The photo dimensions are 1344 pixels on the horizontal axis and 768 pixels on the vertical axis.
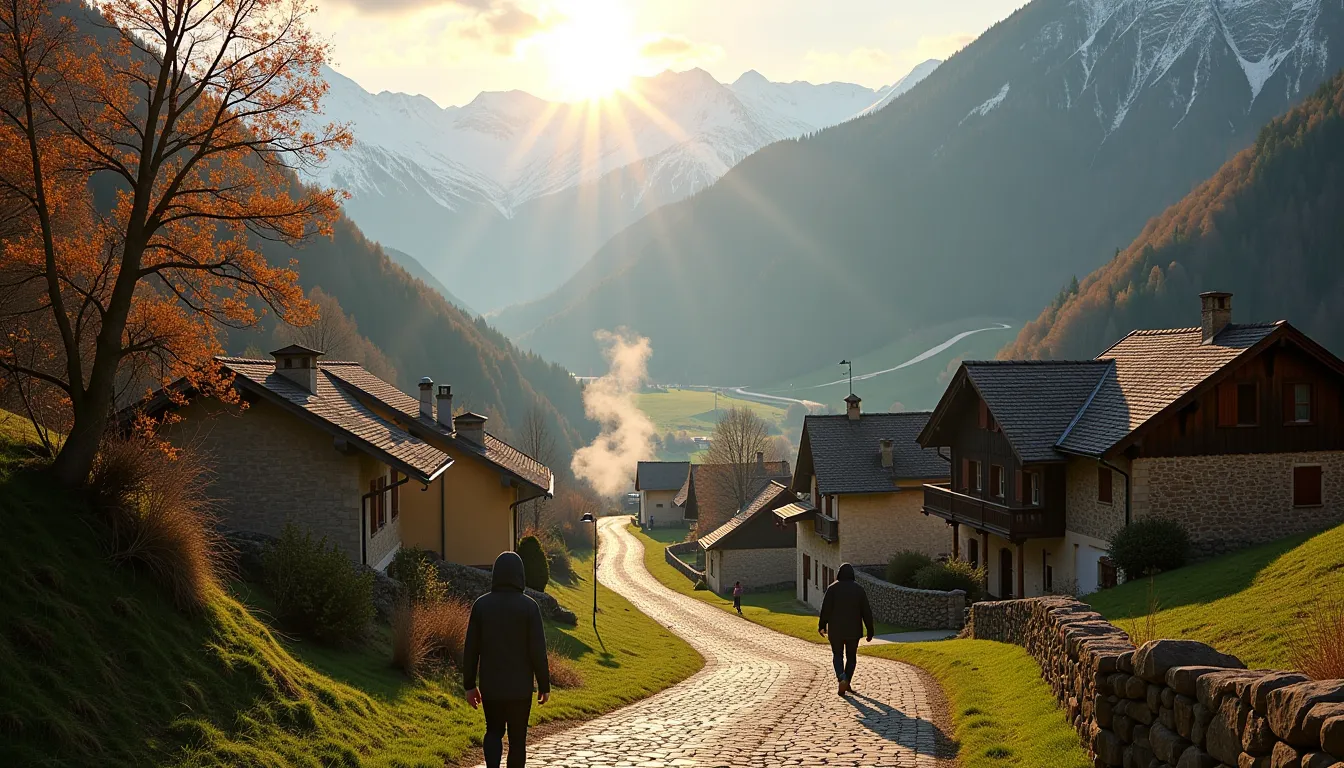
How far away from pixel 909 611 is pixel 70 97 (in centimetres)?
3061

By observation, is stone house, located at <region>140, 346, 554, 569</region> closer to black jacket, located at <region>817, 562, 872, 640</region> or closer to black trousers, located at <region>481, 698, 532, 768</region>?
black jacket, located at <region>817, 562, 872, 640</region>

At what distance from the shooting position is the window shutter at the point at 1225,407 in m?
29.0

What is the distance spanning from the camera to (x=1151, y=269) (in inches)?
6206

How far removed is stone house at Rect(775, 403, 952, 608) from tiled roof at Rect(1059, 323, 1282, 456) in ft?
40.6

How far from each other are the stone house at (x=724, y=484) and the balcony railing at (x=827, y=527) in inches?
1441

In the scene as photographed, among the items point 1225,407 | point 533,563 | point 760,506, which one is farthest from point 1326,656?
point 760,506

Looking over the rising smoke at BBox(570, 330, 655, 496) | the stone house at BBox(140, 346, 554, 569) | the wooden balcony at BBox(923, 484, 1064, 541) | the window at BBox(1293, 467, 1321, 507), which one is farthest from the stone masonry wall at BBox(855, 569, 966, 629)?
the rising smoke at BBox(570, 330, 655, 496)

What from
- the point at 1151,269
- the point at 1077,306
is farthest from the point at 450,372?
the point at 1151,269

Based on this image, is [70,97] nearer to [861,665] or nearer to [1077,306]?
[861,665]

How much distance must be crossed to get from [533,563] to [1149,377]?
68.5 ft

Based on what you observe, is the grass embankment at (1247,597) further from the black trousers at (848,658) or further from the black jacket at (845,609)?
the black trousers at (848,658)

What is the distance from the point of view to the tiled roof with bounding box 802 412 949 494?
4456 cm

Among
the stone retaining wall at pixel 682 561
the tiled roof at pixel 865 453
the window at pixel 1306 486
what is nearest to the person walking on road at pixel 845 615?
the window at pixel 1306 486

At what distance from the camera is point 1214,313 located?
98.4ft
